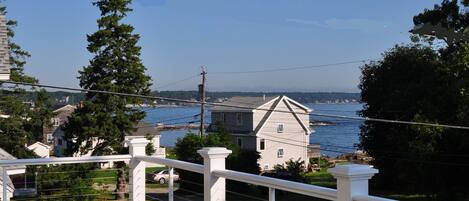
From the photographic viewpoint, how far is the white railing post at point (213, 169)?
13.6 feet

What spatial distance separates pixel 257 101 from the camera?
4484 cm

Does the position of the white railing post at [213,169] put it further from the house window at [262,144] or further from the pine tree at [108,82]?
the house window at [262,144]

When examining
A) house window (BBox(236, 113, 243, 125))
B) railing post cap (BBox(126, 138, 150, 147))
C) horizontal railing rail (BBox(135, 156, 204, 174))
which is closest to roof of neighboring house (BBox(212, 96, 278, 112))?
house window (BBox(236, 113, 243, 125))

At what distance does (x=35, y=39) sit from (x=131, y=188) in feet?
88.1

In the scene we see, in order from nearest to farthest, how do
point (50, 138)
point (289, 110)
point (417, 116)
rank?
point (417, 116), point (289, 110), point (50, 138)

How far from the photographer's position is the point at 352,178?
2.79 meters

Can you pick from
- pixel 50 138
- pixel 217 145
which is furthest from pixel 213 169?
pixel 50 138

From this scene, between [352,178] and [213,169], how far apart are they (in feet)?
5.06

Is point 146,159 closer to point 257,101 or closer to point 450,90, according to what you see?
point 450,90

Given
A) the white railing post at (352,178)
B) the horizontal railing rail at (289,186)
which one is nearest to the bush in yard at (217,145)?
the horizontal railing rail at (289,186)

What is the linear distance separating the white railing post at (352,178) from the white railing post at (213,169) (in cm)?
143

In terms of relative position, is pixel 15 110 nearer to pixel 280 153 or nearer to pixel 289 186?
pixel 280 153

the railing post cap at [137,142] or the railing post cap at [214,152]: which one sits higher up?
the railing post cap at [214,152]

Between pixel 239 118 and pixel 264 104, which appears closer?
pixel 264 104
